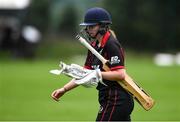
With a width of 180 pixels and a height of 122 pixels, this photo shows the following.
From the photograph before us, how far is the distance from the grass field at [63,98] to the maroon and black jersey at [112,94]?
6250mm

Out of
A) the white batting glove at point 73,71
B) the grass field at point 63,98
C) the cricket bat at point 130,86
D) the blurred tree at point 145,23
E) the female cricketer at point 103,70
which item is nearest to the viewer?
the white batting glove at point 73,71

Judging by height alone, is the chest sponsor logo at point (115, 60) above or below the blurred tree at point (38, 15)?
above

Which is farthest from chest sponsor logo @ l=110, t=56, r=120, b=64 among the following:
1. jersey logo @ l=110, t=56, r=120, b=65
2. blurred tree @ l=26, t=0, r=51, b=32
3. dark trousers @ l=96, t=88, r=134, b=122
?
blurred tree @ l=26, t=0, r=51, b=32

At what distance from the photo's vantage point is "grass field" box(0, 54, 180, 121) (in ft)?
48.5

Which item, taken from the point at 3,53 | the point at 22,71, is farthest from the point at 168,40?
the point at 22,71

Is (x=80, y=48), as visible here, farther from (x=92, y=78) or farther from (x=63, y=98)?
(x=92, y=78)

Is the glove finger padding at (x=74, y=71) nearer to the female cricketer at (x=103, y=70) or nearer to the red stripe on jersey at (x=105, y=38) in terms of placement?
the female cricketer at (x=103, y=70)

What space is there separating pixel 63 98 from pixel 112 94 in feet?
37.4

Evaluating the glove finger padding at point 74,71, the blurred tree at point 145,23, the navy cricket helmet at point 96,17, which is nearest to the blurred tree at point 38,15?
the blurred tree at point 145,23

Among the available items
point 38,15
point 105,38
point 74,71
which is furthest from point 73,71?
point 38,15

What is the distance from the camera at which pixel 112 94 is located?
7660 millimetres

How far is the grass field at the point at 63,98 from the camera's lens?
1479 cm

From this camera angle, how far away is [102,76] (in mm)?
7391

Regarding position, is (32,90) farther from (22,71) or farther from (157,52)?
(157,52)
